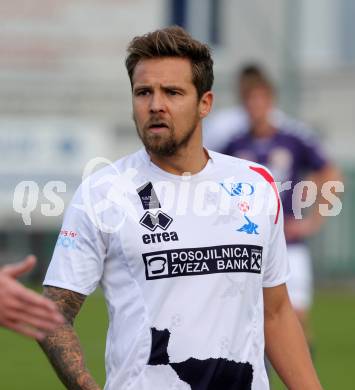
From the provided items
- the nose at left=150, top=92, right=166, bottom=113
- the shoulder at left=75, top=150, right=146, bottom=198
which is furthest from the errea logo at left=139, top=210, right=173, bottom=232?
the nose at left=150, top=92, right=166, bottom=113

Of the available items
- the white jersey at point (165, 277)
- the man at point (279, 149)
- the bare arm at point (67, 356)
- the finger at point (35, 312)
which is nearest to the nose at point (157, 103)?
the white jersey at point (165, 277)

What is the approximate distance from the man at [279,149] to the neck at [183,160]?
4.69m

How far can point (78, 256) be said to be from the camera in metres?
4.98

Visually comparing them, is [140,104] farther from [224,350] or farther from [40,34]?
[40,34]

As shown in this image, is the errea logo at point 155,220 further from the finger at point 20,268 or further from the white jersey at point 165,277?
the finger at point 20,268

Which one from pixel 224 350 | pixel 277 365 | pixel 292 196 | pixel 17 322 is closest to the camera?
pixel 17 322

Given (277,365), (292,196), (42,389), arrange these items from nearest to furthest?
(277,365)
(292,196)
(42,389)

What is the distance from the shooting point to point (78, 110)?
75.5ft

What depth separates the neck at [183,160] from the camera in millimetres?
5246

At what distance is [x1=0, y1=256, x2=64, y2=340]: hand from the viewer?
3945 millimetres

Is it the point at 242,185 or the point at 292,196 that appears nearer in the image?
the point at 242,185

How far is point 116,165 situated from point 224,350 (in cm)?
84

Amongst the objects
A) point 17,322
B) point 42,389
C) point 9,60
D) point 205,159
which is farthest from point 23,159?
point 17,322

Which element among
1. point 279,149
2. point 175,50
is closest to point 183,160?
point 175,50
